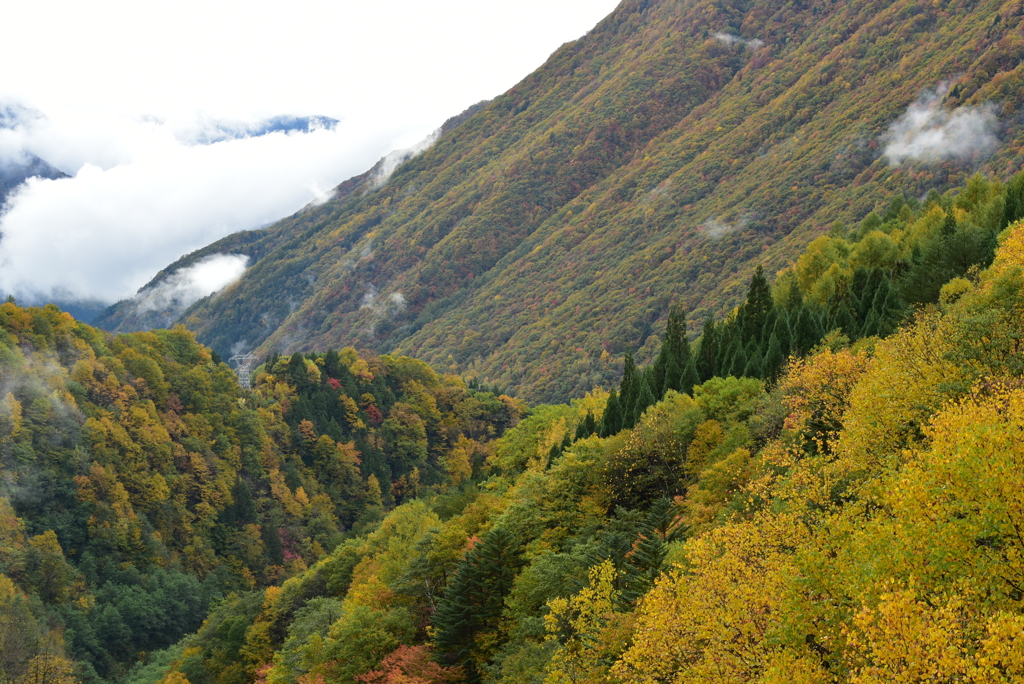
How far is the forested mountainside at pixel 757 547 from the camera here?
26.3 m

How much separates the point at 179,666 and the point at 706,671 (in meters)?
105

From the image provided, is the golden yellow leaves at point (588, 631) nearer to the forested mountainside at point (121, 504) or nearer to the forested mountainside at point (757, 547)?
the forested mountainside at point (757, 547)

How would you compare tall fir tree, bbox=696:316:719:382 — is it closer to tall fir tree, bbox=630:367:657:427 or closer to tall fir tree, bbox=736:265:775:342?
tall fir tree, bbox=736:265:775:342

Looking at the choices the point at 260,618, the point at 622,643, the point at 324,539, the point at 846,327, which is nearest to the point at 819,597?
the point at 622,643

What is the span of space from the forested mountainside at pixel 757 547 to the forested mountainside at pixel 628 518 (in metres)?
0.23

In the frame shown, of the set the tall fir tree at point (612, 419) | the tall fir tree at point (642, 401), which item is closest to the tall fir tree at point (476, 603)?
the tall fir tree at point (642, 401)

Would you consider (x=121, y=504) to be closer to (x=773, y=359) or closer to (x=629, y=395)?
(x=629, y=395)

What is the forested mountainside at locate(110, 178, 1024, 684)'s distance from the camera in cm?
2627

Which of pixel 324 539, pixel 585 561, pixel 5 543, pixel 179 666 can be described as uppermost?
pixel 5 543

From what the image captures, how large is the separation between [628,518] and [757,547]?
24126 mm

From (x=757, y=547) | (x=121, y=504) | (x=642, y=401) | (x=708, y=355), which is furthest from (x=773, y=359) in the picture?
(x=121, y=504)

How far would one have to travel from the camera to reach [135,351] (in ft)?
616

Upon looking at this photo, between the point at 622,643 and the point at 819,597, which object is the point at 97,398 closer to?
the point at 622,643

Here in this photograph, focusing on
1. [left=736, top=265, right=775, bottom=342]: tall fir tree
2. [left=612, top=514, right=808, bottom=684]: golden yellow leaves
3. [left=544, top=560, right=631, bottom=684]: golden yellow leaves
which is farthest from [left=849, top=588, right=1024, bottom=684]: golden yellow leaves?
[left=736, top=265, right=775, bottom=342]: tall fir tree
